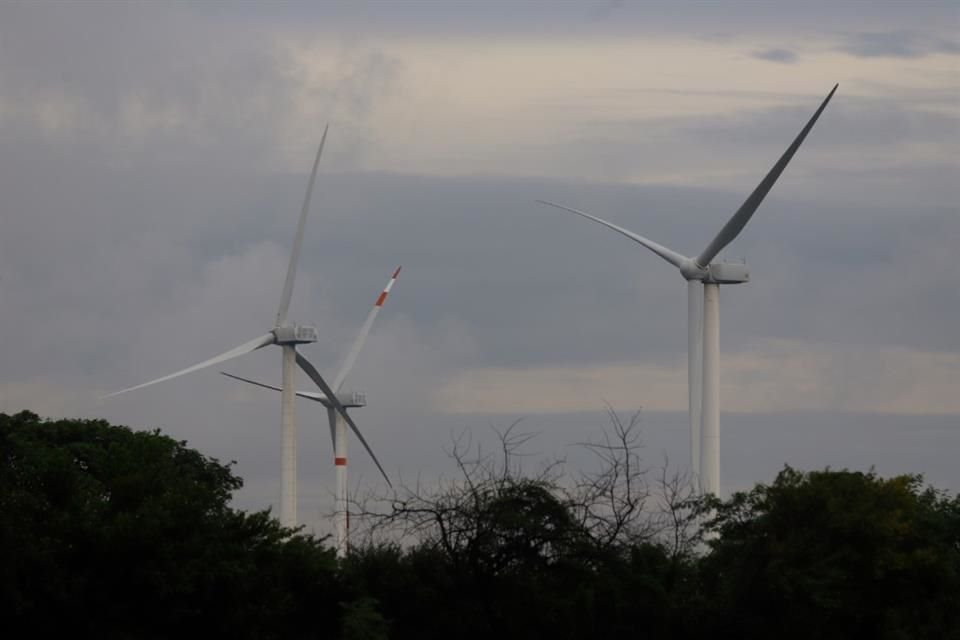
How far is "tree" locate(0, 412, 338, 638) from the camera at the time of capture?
1785 inches

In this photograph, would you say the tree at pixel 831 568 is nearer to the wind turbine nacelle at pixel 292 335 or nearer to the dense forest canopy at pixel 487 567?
the dense forest canopy at pixel 487 567

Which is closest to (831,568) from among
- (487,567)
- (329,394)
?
(487,567)

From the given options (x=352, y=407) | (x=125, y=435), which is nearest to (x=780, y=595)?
(x=125, y=435)

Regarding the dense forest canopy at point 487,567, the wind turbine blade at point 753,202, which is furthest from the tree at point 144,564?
the wind turbine blade at point 753,202

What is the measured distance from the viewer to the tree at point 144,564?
4534cm

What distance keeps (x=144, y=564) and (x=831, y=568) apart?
1834 centimetres

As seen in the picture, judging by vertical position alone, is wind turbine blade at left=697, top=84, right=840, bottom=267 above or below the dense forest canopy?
above

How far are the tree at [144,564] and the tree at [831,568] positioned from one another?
11235 mm

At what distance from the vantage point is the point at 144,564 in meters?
46.7

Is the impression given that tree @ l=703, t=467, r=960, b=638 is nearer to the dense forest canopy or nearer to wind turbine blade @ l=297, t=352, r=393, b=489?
the dense forest canopy

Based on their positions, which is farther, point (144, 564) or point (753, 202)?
point (753, 202)

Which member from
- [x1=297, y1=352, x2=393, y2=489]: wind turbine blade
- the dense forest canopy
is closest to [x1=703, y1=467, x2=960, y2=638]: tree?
the dense forest canopy

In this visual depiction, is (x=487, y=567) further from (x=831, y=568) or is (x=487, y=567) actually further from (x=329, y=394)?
(x=329, y=394)

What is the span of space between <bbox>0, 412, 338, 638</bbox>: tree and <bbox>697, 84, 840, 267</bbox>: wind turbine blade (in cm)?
2367
